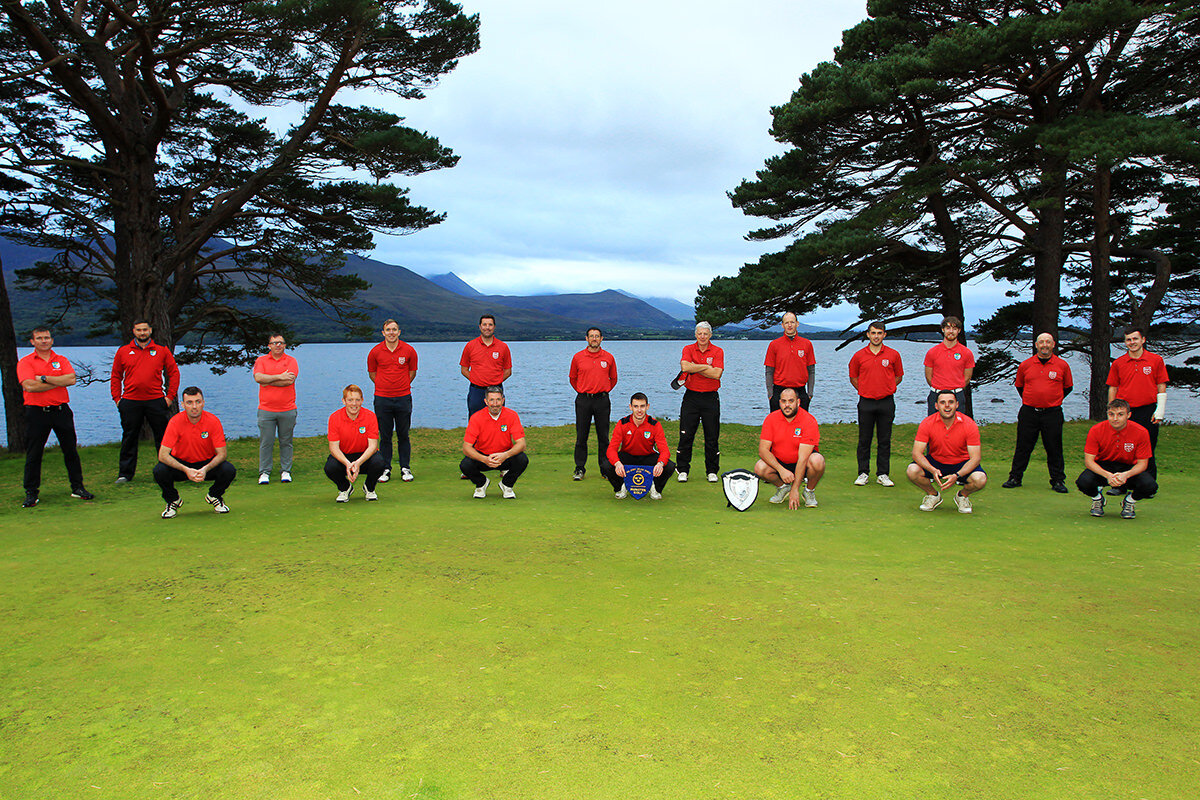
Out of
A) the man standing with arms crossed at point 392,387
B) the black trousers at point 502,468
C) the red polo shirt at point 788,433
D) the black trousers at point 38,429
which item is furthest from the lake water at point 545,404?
the black trousers at point 38,429

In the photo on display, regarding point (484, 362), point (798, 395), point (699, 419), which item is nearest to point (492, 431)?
point (484, 362)

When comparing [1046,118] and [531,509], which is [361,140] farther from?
[1046,118]

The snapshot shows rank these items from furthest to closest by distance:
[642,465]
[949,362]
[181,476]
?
[949,362]
[642,465]
[181,476]

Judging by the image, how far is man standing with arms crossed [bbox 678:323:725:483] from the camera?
8.68 m

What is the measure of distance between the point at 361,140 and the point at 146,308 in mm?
5328

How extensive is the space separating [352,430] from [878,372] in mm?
5957

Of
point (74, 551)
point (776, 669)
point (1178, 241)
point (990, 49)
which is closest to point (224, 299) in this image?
point (74, 551)

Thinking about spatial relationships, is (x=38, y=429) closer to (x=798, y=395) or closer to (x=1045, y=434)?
(x=798, y=395)

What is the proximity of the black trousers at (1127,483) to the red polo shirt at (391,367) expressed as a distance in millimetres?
7233

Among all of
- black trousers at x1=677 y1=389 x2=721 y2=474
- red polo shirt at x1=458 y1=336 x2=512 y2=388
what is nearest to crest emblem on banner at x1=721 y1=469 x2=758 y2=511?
black trousers at x1=677 y1=389 x2=721 y2=474

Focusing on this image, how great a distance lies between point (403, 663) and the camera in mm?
3447

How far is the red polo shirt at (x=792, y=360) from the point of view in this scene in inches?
346

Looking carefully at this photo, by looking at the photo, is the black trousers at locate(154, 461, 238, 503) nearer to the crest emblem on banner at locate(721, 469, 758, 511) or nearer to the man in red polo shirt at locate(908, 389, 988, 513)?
the crest emblem on banner at locate(721, 469, 758, 511)

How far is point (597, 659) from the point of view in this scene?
3500mm
